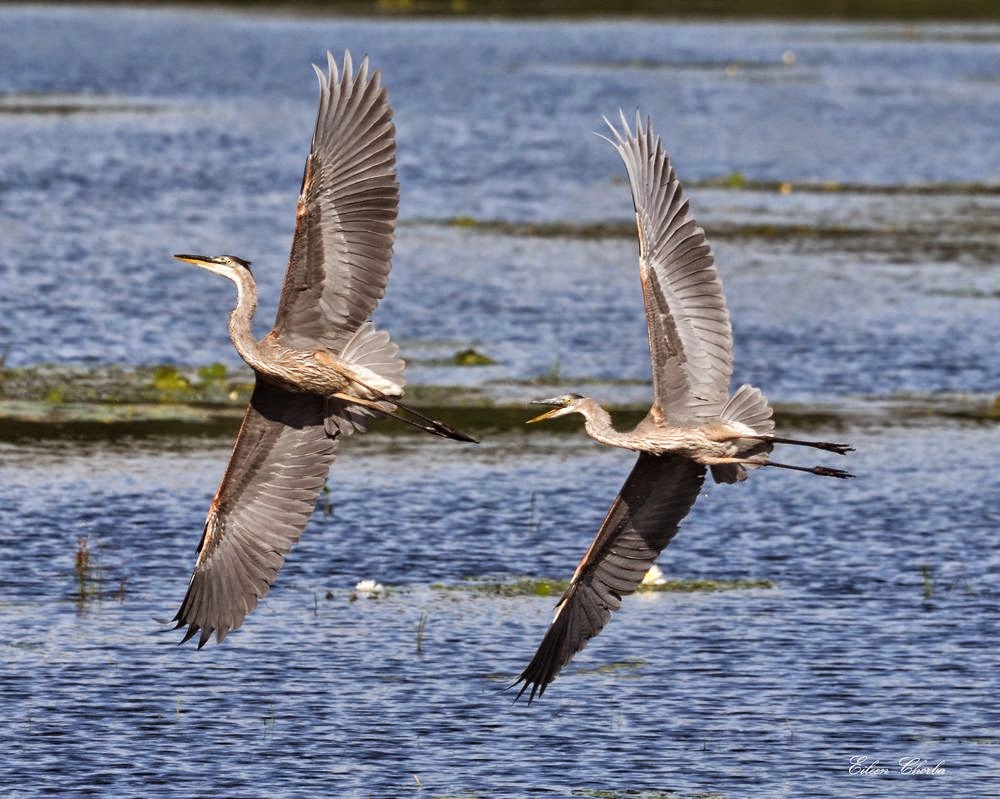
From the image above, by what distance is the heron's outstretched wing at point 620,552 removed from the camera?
10.0m

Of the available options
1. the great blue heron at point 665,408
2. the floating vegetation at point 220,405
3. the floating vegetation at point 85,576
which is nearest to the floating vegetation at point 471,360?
the floating vegetation at point 220,405

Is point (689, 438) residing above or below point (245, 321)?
below

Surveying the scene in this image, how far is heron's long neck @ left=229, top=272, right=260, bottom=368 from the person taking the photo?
10.3 m

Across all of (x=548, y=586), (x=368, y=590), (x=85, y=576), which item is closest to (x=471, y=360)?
(x=548, y=586)

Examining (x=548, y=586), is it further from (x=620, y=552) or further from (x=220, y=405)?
(x=220, y=405)

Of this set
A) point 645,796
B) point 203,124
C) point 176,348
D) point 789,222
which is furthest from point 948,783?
point 203,124

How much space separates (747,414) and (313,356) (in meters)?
2.00

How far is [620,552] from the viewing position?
10.3 m

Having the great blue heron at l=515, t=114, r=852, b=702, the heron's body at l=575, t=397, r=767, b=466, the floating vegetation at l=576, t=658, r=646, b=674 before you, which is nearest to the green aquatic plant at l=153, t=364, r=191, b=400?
A: the floating vegetation at l=576, t=658, r=646, b=674

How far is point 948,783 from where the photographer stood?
1085 centimetres

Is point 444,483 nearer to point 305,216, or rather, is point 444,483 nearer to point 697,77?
point 305,216

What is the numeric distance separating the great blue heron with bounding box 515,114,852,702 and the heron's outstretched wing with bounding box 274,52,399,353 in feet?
3.42

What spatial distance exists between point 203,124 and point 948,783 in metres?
34.8

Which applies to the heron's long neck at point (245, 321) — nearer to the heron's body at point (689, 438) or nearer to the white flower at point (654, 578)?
the heron's body at point (689, 438)
